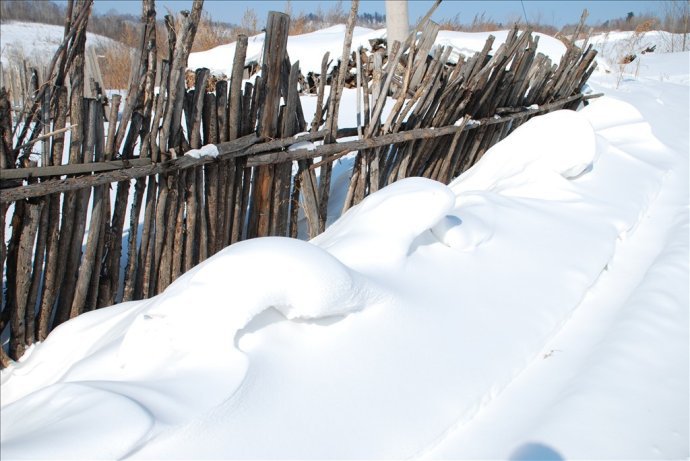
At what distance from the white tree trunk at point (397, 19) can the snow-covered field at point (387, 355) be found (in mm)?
5488

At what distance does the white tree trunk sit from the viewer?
7.69 meters

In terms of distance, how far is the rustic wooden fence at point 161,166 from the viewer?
90.0 inches

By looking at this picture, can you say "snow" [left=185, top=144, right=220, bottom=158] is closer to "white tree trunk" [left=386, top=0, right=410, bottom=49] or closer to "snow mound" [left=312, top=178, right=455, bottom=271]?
"snow mound" [left=312, top=178, right=455, bottom=271]

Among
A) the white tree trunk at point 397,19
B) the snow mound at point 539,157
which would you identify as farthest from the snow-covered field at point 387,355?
the white tree trunk at point 397,19

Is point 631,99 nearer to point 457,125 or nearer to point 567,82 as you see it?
point 567,82

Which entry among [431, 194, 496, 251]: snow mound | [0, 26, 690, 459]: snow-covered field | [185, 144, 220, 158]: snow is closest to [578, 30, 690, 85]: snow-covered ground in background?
[431, 194, 496, 251]: snow mound

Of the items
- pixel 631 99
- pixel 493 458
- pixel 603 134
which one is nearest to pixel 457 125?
pixel 603 134

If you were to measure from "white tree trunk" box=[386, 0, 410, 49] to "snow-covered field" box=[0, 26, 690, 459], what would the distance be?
5488 mm

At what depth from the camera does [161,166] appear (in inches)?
99.0

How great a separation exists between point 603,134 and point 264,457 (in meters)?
4.80

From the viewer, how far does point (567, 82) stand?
628 cm

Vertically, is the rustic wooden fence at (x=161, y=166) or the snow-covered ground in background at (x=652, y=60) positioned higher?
the snow-covered ground in background at (x=652, y=60)

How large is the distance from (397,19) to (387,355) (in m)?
6.80

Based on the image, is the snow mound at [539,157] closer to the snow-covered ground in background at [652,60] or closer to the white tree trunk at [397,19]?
the white tree trunk at [397,19]
